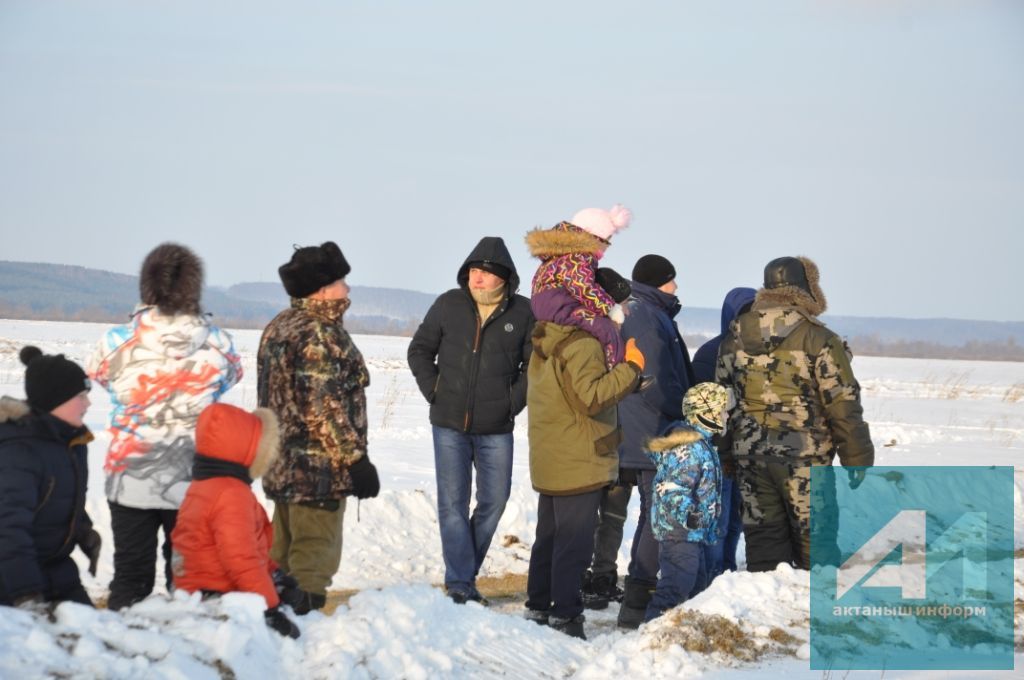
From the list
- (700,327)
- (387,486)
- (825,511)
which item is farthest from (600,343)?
(700,327)

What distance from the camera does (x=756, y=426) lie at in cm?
698

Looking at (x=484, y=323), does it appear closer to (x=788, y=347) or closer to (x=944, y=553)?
(x=788, y=347)

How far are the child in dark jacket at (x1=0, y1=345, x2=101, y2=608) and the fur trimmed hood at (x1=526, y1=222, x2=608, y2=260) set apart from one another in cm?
275

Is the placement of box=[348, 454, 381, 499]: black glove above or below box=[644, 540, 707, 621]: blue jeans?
above

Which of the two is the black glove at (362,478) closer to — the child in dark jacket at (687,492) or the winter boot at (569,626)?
the winter boot at (569,626)

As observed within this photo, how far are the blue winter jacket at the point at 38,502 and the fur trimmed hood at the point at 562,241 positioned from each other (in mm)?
2834

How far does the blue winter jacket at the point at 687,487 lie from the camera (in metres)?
6.89

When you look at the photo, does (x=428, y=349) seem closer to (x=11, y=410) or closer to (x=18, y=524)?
(x=11, y=410)

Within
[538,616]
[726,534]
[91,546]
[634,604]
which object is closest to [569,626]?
[538,616]

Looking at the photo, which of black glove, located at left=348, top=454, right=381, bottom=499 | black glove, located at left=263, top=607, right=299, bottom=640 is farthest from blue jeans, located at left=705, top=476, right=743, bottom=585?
black glove, located at left=263, top=607, right=299, bottom=640

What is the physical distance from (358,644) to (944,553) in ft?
18.0

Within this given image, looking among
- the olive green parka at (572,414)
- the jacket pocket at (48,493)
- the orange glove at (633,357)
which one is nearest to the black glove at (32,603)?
the jacket pocket at (48,493)

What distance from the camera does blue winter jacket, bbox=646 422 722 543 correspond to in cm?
689

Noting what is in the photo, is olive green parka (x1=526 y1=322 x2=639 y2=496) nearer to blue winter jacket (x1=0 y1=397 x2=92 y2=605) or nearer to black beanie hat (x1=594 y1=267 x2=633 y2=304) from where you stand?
black beanie hat (x1=594 y1=267 x2=633 y2=304)
